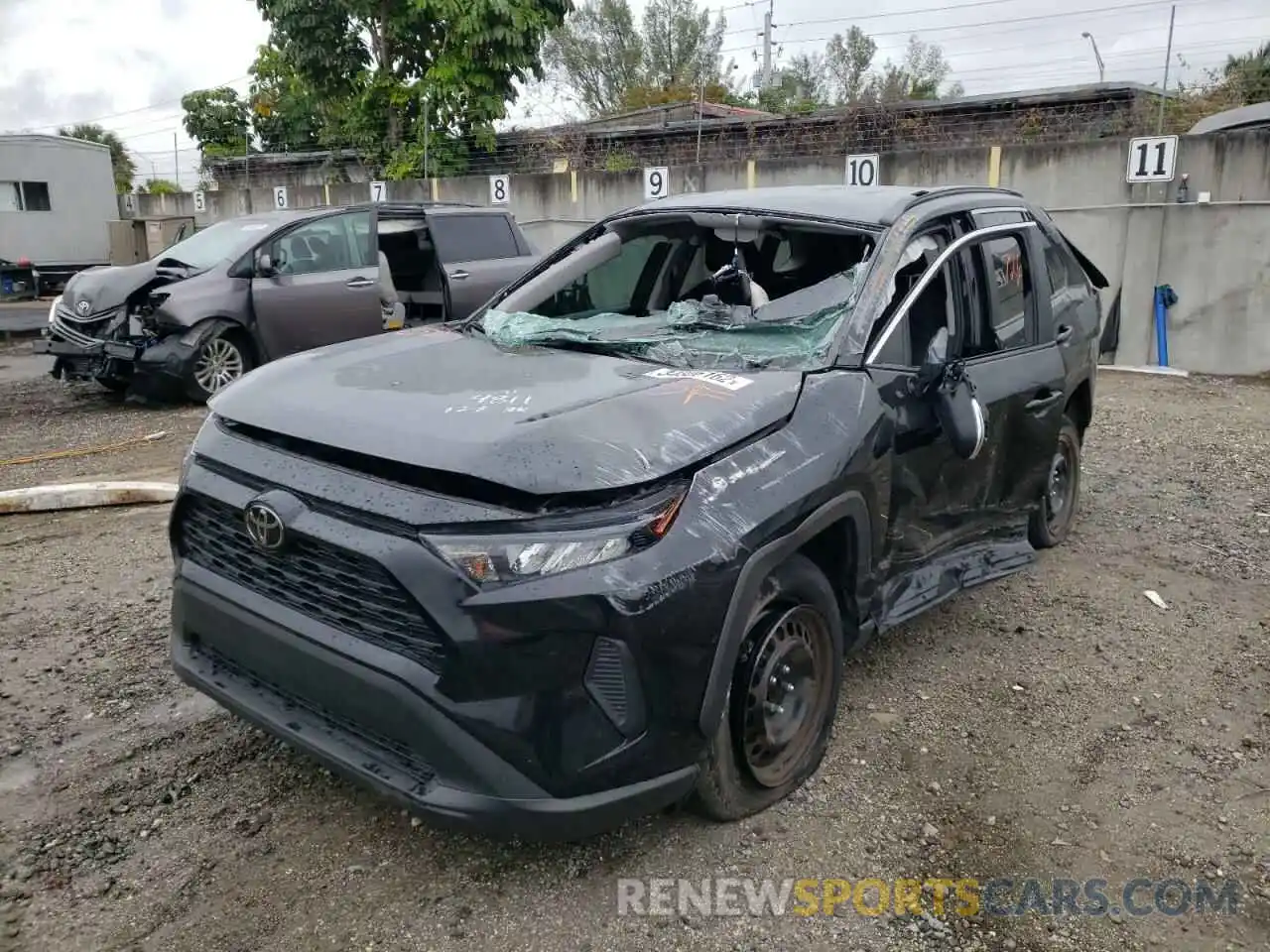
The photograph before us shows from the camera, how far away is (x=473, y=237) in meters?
10.0

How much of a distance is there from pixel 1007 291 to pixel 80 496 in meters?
5.10

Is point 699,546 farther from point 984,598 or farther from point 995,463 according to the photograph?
point 984,598

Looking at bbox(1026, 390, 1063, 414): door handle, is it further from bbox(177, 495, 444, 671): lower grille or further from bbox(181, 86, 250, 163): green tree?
bbox(181, 86, 250, 163): green tree

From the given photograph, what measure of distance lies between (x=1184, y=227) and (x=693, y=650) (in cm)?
1056

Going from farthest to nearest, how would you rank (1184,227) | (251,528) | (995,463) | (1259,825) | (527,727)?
(1184,227), (995,463), (1259,825), (251,528), (527,727)

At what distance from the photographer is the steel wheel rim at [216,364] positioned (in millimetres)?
8586

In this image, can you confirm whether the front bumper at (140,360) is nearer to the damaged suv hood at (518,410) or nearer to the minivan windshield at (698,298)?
the minivan windshield at (698,298)

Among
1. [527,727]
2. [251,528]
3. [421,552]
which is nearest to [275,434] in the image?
[251,528]

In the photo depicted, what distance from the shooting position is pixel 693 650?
8.27 ft

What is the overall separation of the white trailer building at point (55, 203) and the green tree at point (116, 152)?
437cm

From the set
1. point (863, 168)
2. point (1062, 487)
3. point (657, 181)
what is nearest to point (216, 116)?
point (657, 181)

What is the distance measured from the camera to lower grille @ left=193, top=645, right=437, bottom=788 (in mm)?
2488

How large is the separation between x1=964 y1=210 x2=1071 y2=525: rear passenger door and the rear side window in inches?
247

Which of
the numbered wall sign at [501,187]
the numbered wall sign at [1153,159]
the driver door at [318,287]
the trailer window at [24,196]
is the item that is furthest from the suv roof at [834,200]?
the trailer window at [24,196]
